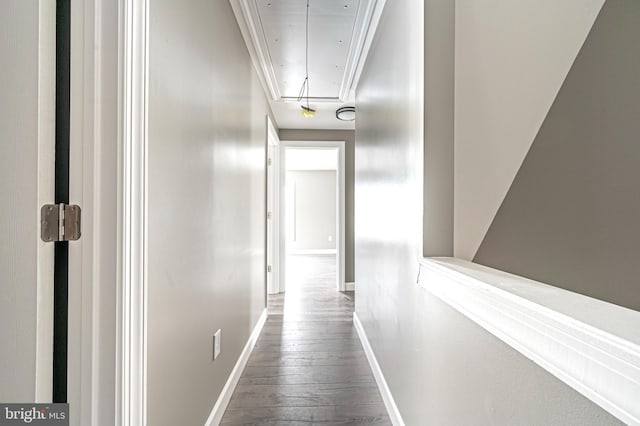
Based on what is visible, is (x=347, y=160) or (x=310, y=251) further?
(x=310, y=251)

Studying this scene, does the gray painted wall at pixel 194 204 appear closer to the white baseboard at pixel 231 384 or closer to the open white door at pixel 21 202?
→ the white baseboard at pixel 231 384

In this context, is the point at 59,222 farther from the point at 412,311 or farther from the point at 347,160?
the point at 347,160

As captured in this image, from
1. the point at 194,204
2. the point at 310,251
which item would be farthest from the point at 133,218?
the point at 310,251

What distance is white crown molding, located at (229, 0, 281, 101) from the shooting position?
1912 mm

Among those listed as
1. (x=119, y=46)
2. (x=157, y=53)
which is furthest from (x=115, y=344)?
(x=157, y=53)

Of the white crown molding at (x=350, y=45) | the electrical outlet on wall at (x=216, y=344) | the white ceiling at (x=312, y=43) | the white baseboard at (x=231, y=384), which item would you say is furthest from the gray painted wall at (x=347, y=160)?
the electrical outlet on wall at (x=216, y=344)

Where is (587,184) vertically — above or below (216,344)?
above

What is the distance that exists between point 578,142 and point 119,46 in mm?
1730

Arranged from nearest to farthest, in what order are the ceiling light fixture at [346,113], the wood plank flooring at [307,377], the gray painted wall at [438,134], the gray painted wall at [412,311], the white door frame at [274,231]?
the gray painted wall at [412,311], the gray painted wall at [438,134], the wood plank flooring at [307,377], the ceiling light fixture at [346,113], the white door frame at [274,231]

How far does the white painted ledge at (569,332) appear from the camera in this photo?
1.40ft

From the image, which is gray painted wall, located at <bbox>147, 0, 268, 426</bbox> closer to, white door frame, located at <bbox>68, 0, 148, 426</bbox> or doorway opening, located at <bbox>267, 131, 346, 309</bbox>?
white door frame, located at <bbox>68, 0, 148, 426</bbox>

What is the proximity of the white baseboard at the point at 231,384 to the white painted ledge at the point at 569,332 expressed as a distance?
1.34 metres

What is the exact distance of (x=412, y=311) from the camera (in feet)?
4.43

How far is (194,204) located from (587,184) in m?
1.71
